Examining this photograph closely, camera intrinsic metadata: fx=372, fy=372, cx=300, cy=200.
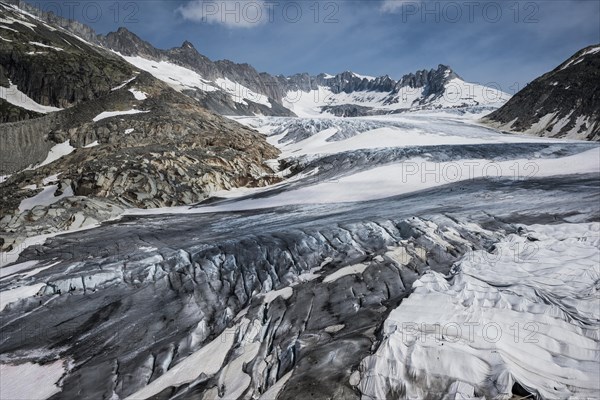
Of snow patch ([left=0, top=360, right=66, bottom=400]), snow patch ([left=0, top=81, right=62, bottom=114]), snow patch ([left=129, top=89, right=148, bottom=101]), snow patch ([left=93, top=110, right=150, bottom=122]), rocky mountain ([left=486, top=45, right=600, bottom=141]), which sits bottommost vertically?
snow patch ([left=0, top=360, right=66, bottom=400])

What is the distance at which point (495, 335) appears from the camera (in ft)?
25.9

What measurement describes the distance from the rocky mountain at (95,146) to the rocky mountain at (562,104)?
4291 cm

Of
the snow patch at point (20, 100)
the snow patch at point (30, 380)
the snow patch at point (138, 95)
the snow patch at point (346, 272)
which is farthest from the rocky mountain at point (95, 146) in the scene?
the snow patch at point (346, 272)

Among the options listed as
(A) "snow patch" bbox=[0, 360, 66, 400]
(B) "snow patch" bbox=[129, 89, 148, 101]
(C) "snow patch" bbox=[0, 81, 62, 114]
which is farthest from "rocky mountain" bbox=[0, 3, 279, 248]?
(A) "snow patch" bbox=[0, 360, 66, 400]

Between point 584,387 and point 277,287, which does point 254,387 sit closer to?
point 277,287

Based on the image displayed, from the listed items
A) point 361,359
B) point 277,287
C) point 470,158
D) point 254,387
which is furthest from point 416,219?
point 470,158

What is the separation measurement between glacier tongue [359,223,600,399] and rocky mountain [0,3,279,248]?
18.9 meters

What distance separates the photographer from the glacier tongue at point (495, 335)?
6.84 metres

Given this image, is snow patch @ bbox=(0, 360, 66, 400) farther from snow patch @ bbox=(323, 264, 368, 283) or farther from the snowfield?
snow patch @ bbox=(323, 264, 368, 283)

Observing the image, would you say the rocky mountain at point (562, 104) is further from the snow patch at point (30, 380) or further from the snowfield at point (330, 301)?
the snow patch at point (30, 380)

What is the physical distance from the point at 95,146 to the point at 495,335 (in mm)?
45098

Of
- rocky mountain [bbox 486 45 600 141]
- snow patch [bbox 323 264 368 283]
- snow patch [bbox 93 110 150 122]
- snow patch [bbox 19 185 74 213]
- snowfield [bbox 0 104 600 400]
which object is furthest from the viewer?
rocky mountain [bbox 486 45 600 141]

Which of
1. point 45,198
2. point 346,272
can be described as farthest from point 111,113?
point 346,272

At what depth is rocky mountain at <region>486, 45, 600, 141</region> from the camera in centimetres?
5335
